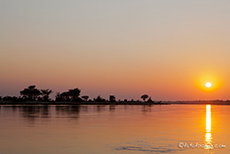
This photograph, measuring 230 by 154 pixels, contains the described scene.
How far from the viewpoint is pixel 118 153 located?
79.8ft

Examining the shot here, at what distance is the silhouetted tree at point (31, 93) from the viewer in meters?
194

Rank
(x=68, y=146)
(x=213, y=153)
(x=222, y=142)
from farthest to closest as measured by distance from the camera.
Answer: (x=222, y=142)
(x=68, y=146)
(x=213, y=153)

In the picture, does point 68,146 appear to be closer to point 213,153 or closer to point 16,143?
point 16,143

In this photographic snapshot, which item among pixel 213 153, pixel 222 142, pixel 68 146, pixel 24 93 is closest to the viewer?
pixel 213 153

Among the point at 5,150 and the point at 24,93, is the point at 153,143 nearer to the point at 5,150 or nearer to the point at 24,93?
the point at 5,150

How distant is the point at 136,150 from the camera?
25297 mm

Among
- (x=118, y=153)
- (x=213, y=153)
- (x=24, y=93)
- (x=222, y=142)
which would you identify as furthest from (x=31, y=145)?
(x=24, y=93)

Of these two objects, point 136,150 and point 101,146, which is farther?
point 101,146

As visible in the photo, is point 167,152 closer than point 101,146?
Yes

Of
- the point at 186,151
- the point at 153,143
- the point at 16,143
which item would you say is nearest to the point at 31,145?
the point at 16,143

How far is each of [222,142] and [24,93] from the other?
6985 inches

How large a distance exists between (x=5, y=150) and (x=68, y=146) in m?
5.02

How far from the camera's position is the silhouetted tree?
19450cm

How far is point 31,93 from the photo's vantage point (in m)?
195
